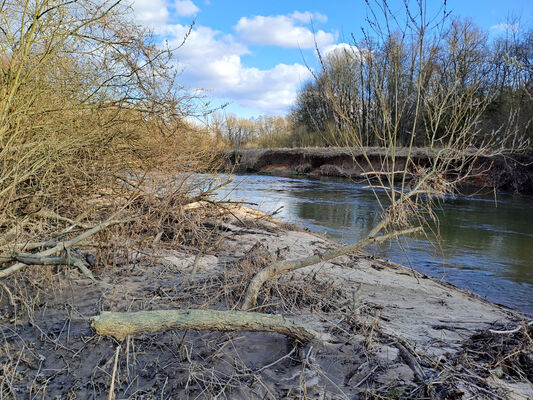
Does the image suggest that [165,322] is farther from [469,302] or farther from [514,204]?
[514,204]

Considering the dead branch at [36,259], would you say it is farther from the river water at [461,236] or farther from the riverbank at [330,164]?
the riverbank at [330,164]

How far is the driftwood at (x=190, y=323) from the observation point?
2297 mm

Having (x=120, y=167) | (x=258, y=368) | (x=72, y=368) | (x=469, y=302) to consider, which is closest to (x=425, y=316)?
(x=469, y=302)

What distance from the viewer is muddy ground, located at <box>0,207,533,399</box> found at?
8.13ft

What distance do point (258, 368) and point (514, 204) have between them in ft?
53.7

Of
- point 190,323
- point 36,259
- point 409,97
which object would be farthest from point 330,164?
point 190,323

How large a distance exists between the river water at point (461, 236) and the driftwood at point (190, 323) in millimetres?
1434

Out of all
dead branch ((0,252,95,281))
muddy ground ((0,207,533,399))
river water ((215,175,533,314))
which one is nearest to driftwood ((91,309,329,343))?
muddy ground ((0,207,533,399))

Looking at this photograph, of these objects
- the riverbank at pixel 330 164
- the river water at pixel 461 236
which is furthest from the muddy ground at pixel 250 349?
the riverbank at pixel 330 164

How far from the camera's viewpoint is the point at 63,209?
5.32m

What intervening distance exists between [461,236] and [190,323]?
30.0 feet

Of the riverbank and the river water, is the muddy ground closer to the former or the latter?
the river water

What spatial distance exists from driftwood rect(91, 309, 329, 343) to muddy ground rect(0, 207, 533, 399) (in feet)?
0.43

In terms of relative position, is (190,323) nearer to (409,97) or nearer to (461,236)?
(409,97)
